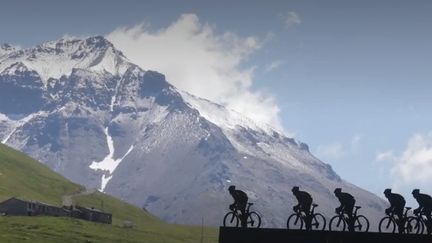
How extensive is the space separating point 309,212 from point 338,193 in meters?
2.11

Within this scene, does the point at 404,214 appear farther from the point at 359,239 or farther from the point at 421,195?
the point at 359,239

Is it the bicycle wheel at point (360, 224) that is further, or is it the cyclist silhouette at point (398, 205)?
the bicycle wheel at point (360, 224)

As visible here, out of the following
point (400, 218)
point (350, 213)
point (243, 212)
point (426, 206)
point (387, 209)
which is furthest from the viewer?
point (243, 212)

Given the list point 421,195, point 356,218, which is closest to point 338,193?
point 356,218

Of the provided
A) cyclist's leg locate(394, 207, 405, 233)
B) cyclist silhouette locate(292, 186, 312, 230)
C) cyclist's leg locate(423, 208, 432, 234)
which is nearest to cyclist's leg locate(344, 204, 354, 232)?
cyclist silhouette locate(292, 186, 312, 230)

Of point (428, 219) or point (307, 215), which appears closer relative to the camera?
point (428, 219)

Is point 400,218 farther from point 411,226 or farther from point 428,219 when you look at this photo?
point 428,219

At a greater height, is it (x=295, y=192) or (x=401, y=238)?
(x=295, y=192)

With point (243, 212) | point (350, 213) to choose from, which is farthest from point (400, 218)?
point (243, 212)

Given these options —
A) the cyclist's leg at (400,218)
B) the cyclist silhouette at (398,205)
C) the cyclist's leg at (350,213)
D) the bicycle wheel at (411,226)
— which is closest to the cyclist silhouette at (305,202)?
the cyclist's leg at (350,213)

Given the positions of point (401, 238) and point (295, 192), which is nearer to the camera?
point (401, 238)

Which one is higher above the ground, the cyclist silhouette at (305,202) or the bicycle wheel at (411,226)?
the cyclist silhouette at (305,202)

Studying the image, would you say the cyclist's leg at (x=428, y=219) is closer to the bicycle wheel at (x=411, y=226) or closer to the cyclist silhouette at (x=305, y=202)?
the bicycle wheel at (x=411, y=226)

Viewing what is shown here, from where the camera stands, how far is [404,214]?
4366cm
